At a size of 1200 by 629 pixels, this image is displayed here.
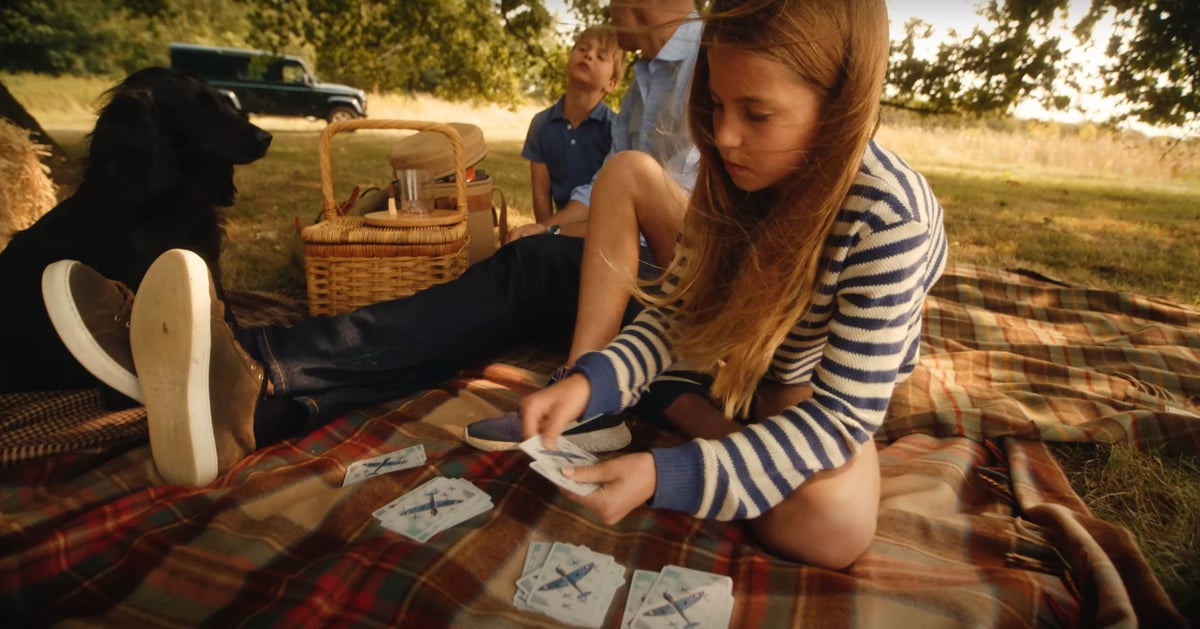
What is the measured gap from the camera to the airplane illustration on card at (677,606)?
1048 millimetres

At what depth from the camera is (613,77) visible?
10.8 feet

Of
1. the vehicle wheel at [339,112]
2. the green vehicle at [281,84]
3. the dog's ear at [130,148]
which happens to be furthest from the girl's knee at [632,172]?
the vehicle wheel at [339,112]

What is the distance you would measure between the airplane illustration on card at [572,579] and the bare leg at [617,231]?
23.2 inches

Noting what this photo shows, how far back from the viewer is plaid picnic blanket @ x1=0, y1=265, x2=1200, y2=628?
41.8 inches

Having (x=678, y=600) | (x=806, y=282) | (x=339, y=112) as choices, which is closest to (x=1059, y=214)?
(x=806, y=282)

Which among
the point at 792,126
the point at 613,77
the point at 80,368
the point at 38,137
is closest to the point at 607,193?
the point at 792,126

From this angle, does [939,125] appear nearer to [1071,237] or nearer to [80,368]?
[1071,237]

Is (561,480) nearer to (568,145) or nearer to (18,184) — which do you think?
(568,145)

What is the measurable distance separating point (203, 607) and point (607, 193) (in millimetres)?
1233

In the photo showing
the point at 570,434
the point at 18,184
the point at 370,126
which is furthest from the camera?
the point at 18,184

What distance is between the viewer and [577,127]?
3.38 m

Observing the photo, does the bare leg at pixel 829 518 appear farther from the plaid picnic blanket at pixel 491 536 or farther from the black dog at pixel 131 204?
the black dog at pixel 131 204

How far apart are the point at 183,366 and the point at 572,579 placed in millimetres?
886

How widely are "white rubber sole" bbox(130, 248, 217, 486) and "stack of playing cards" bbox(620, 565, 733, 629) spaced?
95 centimetres
